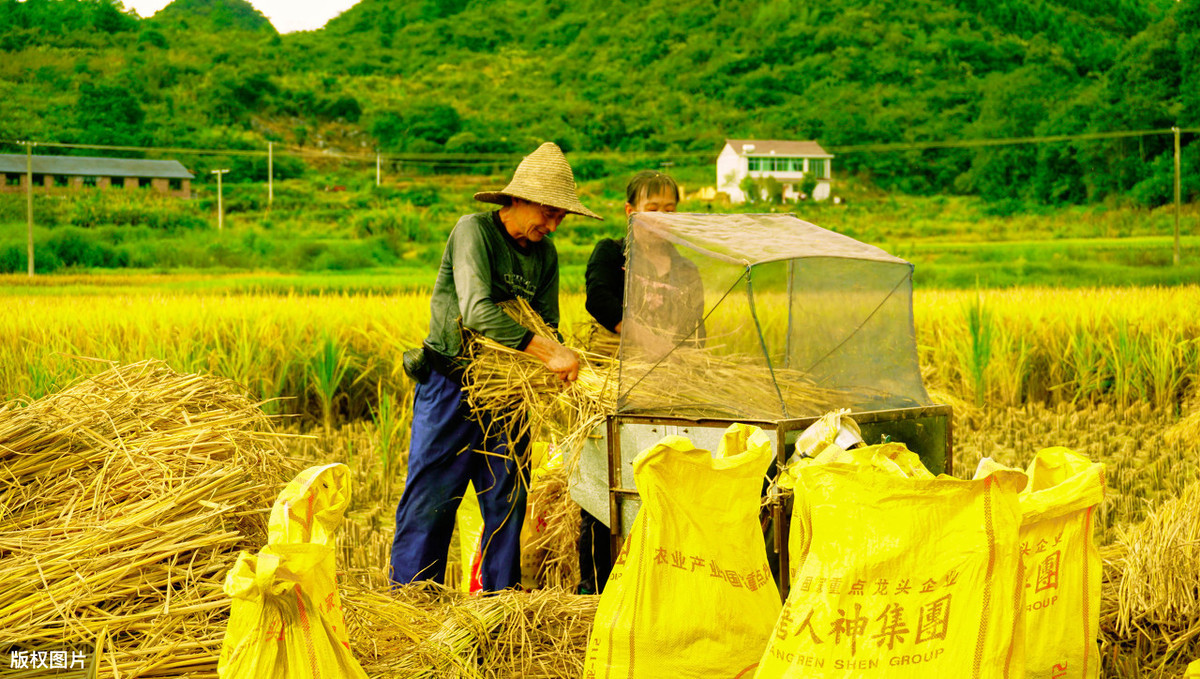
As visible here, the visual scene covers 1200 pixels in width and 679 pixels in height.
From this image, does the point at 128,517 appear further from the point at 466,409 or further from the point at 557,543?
the point at 557,543

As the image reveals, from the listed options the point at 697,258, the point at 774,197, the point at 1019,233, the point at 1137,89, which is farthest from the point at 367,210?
the point at 697,258

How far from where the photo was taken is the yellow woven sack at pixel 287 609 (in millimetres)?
1416

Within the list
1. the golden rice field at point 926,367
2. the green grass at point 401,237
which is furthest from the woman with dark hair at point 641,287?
the green grass at point 401,237

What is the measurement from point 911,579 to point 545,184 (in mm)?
1693

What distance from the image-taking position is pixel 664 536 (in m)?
1.74

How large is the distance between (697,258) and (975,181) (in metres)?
32.5

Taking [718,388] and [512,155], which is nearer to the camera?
[718,388]

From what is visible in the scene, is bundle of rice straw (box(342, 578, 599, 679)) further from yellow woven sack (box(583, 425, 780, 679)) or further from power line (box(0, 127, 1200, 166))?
power line (box(0, 127, 1200, 166))

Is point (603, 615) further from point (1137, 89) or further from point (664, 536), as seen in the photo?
point (1137, 89)

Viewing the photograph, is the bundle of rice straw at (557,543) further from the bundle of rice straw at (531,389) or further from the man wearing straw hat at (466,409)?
the bundle of rice straw at (531,389)

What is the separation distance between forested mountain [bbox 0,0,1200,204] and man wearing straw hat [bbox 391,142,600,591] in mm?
22118

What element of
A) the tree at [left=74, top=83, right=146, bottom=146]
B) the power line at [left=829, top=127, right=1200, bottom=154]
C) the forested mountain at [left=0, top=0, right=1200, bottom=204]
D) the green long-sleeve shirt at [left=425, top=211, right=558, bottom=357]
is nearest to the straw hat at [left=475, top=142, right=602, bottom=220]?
the green long-sleeve shirt at [left=425, top=211, right=558, bottom=357]

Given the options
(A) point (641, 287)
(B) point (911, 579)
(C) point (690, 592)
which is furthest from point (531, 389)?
(B) point (911, 579)

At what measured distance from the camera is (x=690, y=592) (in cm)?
175
